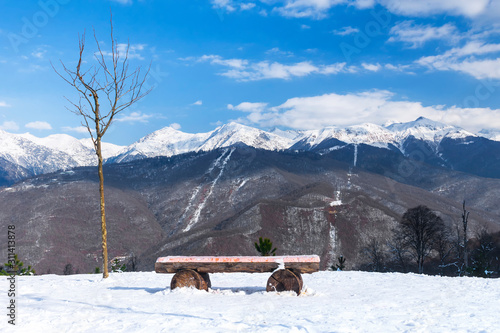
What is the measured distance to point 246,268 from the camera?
1502 centimetres

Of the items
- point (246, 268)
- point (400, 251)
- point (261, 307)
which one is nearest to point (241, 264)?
point (246, 268)

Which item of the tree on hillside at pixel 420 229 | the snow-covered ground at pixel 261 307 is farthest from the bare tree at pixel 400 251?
the snow-covered ground at pixel 261 307

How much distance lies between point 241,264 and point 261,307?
9.31 feet

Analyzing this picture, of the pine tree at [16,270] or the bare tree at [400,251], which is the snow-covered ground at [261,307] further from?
the bare tree at [400,251]

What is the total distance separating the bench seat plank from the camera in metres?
14.8

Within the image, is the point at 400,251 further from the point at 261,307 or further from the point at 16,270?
the point at 261,307

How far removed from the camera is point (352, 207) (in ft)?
452

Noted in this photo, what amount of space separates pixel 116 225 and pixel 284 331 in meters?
166

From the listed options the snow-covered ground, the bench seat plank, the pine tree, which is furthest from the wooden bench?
the pine tree

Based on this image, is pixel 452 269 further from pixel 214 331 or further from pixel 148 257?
pixel 148 257

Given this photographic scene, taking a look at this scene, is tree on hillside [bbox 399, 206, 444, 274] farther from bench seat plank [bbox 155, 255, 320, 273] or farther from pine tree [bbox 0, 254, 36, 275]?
pine tree [bbox 0, 254, 36, 275]

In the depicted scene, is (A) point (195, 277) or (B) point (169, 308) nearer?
(B) point (169, 308)

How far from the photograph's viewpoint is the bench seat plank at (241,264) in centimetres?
1478

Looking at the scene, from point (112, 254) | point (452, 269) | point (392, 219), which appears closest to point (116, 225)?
Answer: point (112, 254)
